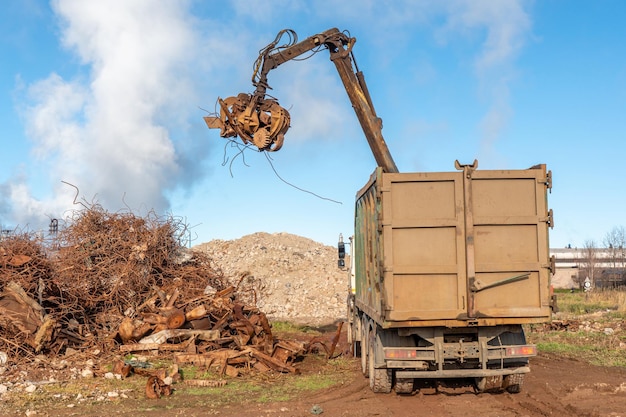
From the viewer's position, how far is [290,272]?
131 ft

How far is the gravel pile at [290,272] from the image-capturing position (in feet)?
104

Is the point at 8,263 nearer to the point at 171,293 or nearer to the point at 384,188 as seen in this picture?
the point at 171,293

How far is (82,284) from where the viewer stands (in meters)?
15.0

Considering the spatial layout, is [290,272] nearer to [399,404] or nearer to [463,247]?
[399,404]

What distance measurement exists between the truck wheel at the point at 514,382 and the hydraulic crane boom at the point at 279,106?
4.45 m

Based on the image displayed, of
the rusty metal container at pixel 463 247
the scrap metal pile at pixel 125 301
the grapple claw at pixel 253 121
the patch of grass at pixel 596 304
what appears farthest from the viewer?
the patch of grass at pixel 596 304

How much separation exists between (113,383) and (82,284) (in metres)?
4.64

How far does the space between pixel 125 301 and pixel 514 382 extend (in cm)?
949

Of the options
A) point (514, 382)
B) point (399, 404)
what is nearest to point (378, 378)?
point (399, 404)

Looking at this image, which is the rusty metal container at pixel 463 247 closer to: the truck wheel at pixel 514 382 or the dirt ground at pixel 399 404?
the truck wheel at pixel 514 382

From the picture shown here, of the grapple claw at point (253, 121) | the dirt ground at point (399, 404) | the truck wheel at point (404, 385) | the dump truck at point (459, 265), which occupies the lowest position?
the dirt ground at point (399, 404)

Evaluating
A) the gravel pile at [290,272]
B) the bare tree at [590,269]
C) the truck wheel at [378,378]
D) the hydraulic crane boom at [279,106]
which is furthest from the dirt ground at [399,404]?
the bare tree at [590,269]

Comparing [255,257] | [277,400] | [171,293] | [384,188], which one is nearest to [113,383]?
[277,400]

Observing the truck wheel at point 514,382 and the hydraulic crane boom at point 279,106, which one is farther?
the hydraulic crane boom at point 279,106
